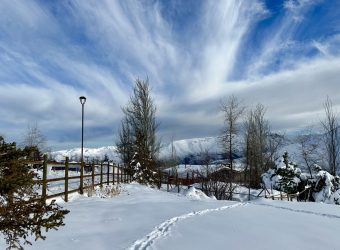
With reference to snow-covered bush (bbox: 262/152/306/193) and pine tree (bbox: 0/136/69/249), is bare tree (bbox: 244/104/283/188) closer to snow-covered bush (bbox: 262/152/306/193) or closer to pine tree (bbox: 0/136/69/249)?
snow-covered bush (bbox: 262/152/306/193)

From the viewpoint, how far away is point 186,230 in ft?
26.2

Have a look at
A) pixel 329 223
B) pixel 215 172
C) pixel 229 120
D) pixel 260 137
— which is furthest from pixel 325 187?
pixel 260 137

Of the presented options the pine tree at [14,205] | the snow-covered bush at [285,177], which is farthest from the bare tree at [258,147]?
the pine tree at [14,205]

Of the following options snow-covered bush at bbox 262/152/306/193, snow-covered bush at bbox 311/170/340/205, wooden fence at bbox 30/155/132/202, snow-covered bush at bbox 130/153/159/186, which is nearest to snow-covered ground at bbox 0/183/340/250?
wooden fence at bbox 30/155/132/202

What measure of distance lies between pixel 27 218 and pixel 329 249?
5164mm

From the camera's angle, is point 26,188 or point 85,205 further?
point 85,205

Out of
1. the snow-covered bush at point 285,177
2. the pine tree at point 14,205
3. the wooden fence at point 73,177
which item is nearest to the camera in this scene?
the pine tree at point 14,205

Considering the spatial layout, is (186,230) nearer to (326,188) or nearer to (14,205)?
(14,205)

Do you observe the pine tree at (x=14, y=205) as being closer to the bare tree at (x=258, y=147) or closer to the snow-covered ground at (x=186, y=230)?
the snow-covered ground at (x=186, y=230)

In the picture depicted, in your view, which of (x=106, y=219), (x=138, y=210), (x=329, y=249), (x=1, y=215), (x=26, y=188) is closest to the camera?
(x=1, y=215)

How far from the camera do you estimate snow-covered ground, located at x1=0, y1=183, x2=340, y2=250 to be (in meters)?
6.71

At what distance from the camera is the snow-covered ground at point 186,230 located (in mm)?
6715

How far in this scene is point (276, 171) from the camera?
106ft

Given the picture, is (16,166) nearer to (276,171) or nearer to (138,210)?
(138,210)
